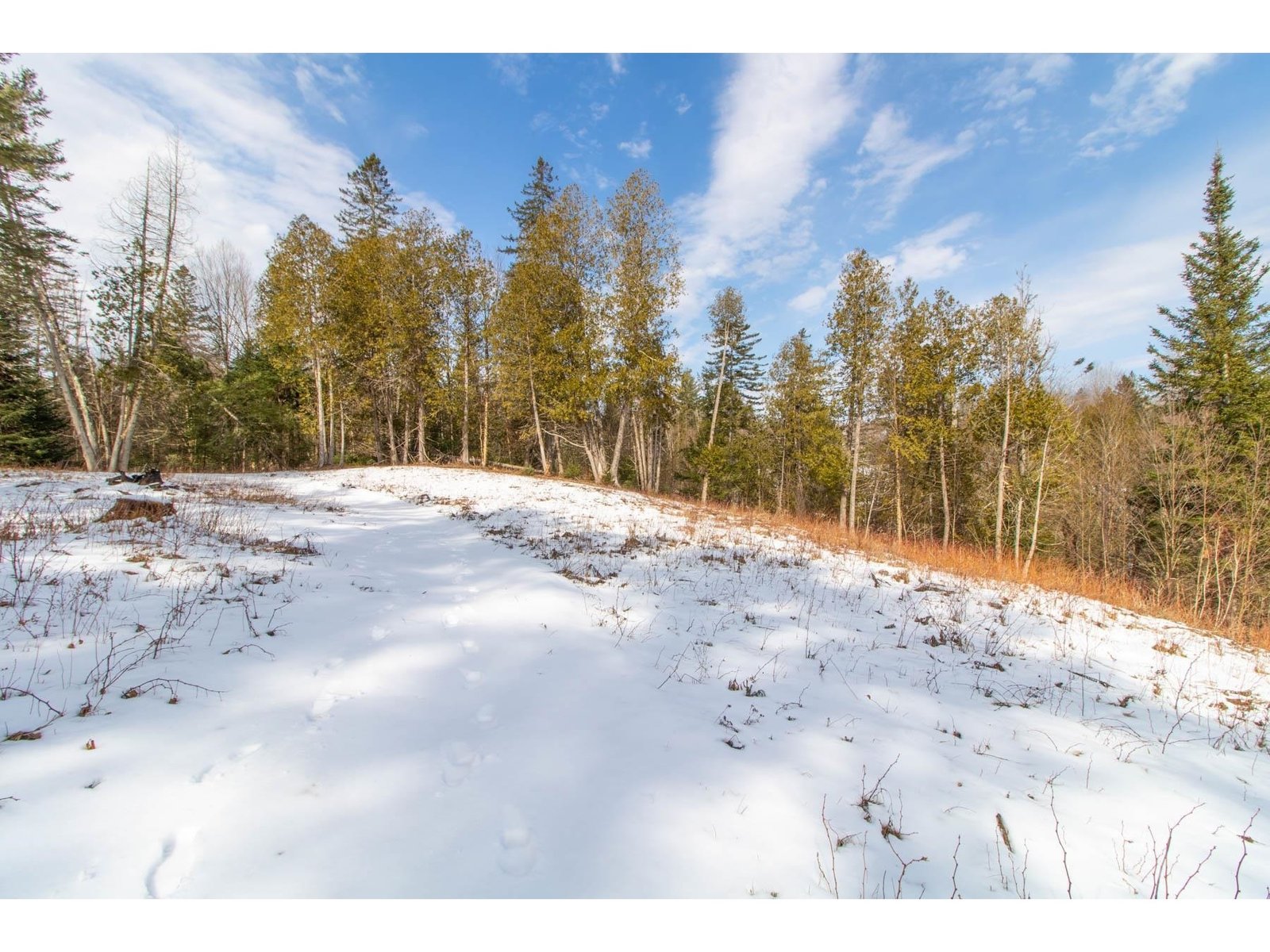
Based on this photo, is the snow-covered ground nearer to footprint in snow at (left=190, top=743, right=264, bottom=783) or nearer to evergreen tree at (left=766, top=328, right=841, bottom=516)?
footprint in snow at (left=190, top=743, right=264, bottom=783)

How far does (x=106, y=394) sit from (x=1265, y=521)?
50.4 meters

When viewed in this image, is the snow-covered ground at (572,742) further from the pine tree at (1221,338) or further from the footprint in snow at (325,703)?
the pine tree at (1221,338)

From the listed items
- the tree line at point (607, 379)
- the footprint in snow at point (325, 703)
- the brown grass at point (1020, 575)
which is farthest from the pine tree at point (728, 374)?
the footprint in snow at point (325, 703)

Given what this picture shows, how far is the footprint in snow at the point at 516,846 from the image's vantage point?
2043 millimetres

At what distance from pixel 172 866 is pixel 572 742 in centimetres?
189

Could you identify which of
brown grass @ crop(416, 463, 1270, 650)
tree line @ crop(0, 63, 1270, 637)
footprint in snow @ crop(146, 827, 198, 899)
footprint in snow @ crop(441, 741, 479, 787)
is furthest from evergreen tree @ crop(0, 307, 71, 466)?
brown grass @ crop(416, 463, 1270, 650)

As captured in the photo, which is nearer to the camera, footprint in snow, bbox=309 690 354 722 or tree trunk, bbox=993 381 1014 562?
A: footprint in snow, bbox=309 690 354 722

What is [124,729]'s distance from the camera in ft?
8.52

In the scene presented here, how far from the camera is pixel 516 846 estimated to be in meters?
2.16

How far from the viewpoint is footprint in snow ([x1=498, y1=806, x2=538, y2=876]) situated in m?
2.04

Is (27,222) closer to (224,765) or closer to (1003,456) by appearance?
(224,765)

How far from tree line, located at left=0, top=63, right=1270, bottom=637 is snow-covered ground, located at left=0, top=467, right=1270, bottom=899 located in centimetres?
1172

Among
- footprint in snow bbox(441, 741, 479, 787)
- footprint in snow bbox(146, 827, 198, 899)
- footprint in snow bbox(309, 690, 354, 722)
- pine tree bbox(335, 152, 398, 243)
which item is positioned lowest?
footprint in snow bbox(441, 741, 479, 787)

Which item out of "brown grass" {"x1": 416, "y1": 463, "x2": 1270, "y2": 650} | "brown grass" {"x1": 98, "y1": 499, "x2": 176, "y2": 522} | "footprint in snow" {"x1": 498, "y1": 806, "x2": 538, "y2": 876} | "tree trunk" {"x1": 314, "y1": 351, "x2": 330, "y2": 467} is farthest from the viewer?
"tree trunk" {"x1": 314, "y1": 351, "x2": 330, "y2": 467}
